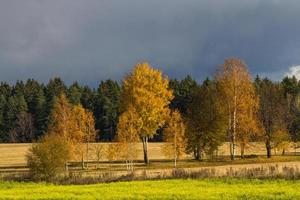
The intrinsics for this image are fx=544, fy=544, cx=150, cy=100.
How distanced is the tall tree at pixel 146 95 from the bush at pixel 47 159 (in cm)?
2209

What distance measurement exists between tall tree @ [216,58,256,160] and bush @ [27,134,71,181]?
33.0 metres

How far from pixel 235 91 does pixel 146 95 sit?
15120mm

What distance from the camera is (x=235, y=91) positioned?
91938mm

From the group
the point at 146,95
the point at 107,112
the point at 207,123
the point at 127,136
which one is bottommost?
the point at 127,136

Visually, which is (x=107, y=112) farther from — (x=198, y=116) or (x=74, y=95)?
(x=198, y=116)

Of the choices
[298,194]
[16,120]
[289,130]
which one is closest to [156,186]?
[298,194]

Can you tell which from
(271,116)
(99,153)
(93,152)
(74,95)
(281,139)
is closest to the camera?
(281,139)

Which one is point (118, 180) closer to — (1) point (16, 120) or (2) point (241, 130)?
(2) point (241, 130)

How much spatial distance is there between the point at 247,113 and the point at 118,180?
4105cm

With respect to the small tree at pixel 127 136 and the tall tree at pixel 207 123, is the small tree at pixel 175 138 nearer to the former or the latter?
the small tree at pixel 127 136

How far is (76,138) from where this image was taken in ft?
299

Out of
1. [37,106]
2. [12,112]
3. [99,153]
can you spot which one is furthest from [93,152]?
[12,112]

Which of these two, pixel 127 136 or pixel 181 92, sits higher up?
pixel 181 92

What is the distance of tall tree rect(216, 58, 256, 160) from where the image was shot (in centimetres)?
9175
